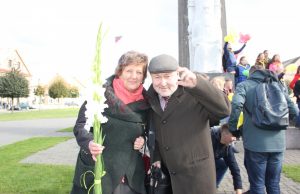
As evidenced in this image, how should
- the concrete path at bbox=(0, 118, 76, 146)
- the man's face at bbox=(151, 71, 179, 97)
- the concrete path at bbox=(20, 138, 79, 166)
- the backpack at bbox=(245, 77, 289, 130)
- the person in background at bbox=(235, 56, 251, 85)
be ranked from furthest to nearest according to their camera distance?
the concrete path at bbox=(0, 118, 76, 146) < the person in background at bbox=(235, 56, 251, 85) < the concrete path at bbox=(20, 138, 79, 166) < the backpack at bbox=(245, 77, 289, 130) < the man's face at bbox=(151, 71, 179, 97)

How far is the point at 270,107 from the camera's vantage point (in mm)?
4078

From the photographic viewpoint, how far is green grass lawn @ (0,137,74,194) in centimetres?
607

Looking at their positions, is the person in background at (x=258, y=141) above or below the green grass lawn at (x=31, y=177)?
above

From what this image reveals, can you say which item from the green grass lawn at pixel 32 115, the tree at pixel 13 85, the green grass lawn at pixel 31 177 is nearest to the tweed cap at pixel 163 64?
the green grass lawn at pixel 31 177

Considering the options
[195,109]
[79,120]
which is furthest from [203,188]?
[79,120]

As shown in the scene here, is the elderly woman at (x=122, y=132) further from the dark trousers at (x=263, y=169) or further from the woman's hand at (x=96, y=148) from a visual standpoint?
the dark trousers at (x=263, y=169)

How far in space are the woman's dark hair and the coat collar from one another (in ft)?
0.65

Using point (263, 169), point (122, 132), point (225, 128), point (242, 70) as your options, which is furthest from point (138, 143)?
point (242, 70)

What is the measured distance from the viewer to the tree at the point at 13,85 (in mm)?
60631

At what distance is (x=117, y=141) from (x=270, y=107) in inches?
77.7

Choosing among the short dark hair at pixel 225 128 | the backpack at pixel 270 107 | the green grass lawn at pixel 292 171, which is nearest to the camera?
the backpack at pixel 270 107

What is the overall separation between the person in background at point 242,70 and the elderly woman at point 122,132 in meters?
7.98

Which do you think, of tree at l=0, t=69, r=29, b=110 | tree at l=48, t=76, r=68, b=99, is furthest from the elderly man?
tree at l=48, t=76, r=68, b=99

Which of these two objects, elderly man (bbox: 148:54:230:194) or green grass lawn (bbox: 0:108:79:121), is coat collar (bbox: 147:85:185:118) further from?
green grass lawn (bbox: 0:108:79:121)
